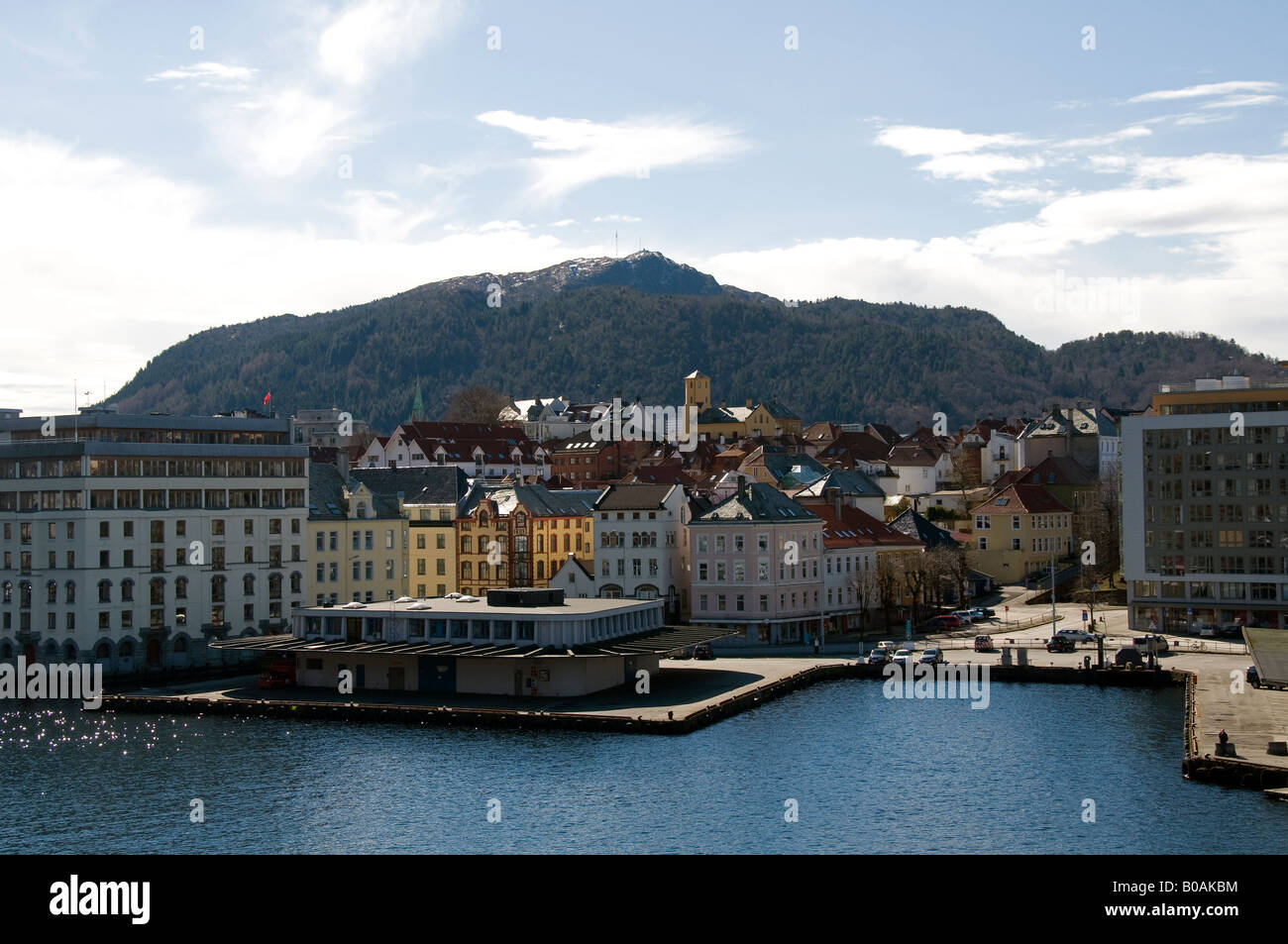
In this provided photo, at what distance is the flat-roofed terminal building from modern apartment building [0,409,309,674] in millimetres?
8678

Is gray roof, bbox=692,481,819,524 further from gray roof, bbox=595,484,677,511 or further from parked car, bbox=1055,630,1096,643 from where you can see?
parked car, bbox=1055,630,1096,643

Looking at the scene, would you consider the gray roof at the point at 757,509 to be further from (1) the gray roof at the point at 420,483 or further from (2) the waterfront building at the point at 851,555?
(1) the gray roof at the point at 420,483

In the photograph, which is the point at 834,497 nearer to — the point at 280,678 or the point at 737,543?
the point at 737,543

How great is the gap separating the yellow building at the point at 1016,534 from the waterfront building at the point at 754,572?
2971cm

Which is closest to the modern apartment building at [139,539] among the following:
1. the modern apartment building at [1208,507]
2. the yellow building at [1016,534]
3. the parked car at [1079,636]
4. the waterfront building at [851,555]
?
the waterfront building at [851,555]

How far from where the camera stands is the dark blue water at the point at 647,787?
4738cm

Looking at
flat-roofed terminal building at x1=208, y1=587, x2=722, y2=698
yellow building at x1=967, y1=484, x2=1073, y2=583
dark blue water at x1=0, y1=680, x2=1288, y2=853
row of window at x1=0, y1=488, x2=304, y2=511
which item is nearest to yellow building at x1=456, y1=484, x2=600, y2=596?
row of window at x1=0, y1=488, x2=304, y2=511

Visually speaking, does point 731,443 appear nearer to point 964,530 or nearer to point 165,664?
point 964,530
